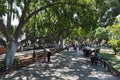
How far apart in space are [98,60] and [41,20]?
62.5ft

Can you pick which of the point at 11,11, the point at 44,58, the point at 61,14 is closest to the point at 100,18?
the point at 61,14

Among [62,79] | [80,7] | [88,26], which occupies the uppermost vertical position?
[80,7]

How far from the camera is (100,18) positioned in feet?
82.9

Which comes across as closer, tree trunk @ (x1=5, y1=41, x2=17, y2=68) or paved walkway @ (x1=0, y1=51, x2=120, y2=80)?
paved walkway @ (x1=0, y1=51, x2=120, y2=80)

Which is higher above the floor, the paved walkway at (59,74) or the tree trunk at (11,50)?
the tree trunk at (11,50)

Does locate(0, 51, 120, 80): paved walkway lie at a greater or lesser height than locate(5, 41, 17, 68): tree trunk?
lesser

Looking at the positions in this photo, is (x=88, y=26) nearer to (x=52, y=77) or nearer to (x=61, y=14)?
(x=61, y=14)

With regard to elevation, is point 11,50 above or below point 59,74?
above

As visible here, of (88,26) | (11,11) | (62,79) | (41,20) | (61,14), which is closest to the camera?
(62,79)

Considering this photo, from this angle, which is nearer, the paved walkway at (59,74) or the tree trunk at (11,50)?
the paved walkway at (59,74)

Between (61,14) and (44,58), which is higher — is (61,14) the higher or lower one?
the higher one

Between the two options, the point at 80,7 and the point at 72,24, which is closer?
the point at 80,7

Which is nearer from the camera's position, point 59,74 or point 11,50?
point 59,74

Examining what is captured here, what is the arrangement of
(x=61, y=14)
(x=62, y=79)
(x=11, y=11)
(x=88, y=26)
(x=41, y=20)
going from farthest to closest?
1. (x=41, y=20)
2. (x=61, y=14)
3. (x=88, y=26)
4. (x=11, y=11)
5. (x=62, y=79)
